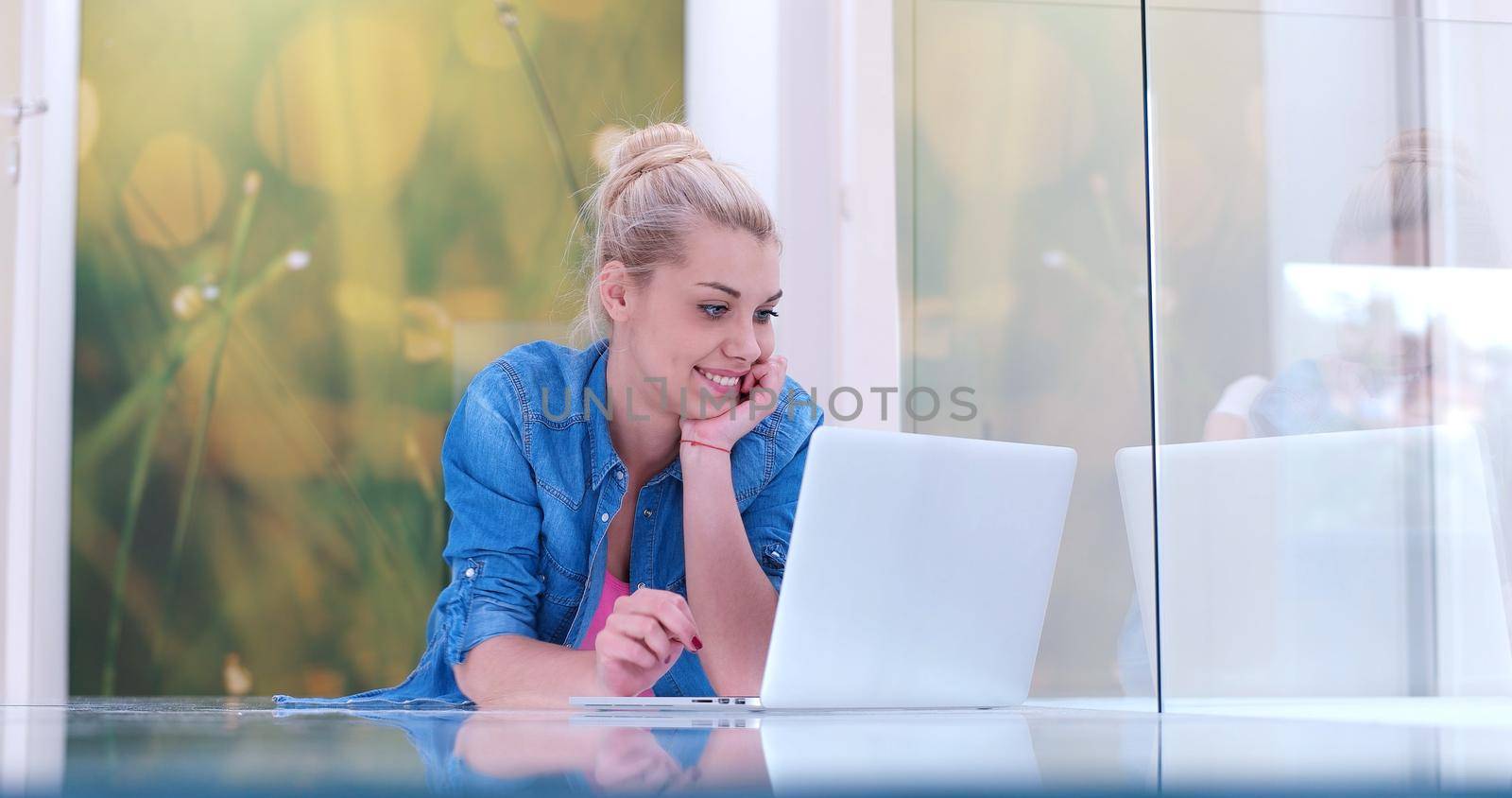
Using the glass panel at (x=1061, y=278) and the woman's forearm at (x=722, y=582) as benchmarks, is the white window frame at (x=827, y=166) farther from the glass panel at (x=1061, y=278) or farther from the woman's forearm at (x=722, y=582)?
the glass panel at (x=1061, y=278)

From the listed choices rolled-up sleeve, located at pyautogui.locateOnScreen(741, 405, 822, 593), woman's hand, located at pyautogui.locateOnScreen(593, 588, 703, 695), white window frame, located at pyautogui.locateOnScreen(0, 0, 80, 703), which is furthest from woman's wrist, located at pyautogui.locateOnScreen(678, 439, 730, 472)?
white window frame, located at pyautogui.locateOnScreen(0, 0, 80, 703)

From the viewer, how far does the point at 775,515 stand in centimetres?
153

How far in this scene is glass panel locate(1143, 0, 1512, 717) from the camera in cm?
58

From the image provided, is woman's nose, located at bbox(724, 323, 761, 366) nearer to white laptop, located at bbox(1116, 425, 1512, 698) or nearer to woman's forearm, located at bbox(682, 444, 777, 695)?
woman's forearm, located at bbox(682, 444, 777, 695)

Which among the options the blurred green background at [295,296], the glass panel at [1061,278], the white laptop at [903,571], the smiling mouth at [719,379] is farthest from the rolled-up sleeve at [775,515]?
the blurred green background at [295,296]

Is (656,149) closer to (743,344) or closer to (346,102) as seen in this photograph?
(743,344)

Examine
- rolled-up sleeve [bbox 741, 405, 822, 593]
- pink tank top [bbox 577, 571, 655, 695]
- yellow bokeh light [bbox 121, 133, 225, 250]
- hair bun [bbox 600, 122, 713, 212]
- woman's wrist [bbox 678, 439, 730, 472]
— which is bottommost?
pink tank top [bbox 577, 571, 655, 695]

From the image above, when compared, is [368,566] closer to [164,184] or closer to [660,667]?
[164,184]

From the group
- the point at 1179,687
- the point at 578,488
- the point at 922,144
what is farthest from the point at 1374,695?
the point at 922,144

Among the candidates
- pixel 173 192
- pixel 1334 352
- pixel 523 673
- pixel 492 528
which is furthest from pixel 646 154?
pixel 173 192

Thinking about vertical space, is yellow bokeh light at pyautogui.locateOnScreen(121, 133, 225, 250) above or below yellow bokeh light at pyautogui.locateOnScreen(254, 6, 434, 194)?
below

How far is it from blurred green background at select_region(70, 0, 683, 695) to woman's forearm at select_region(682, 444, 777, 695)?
1.86 m

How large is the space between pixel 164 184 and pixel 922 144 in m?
2.36

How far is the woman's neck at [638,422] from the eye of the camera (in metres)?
1.52
